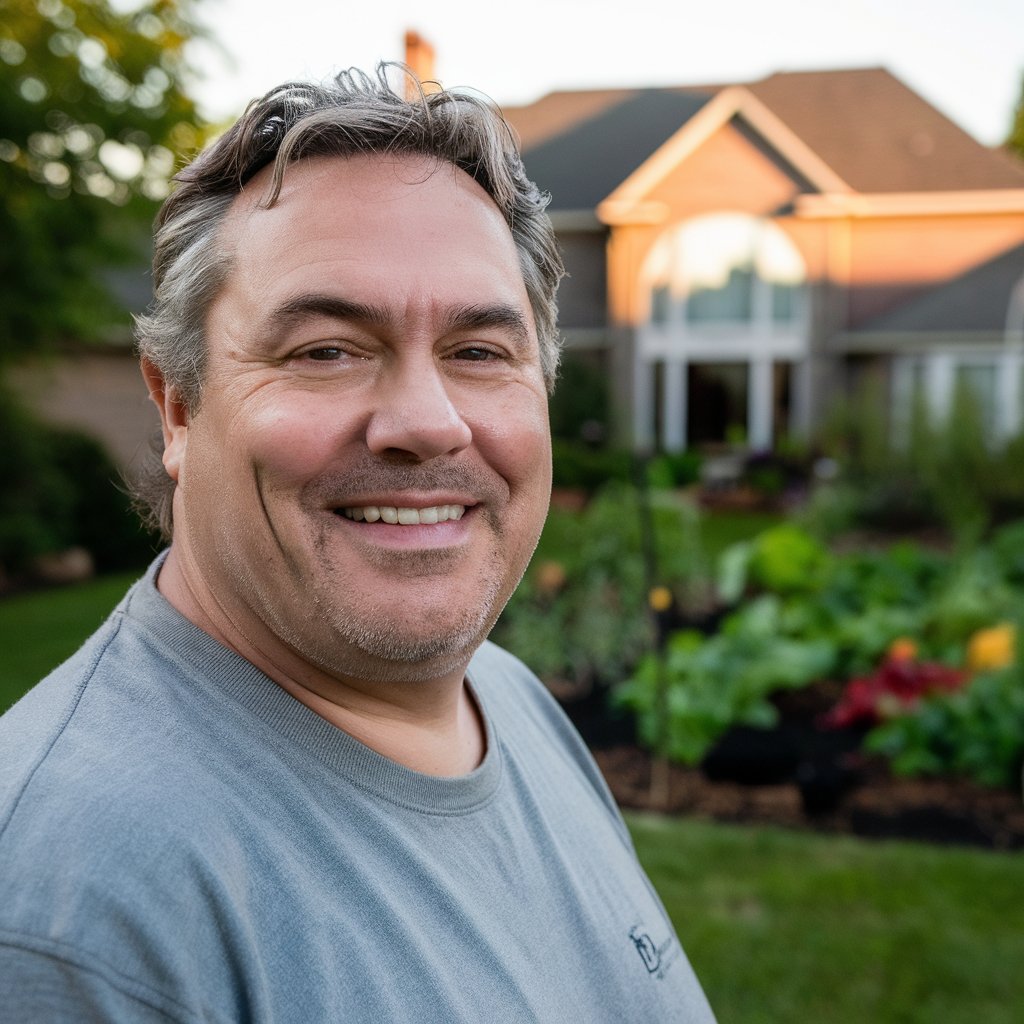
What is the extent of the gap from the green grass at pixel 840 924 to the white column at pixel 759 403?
1387 centimetres

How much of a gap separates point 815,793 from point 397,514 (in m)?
4.02

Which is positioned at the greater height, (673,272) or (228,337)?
(228,337)

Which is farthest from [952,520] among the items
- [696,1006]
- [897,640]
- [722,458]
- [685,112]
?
[696,1006]

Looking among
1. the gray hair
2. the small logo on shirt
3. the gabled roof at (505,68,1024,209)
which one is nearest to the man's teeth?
the gray hair

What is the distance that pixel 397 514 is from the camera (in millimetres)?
1282

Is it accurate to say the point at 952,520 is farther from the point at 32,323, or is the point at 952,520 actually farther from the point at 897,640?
the point at 32,323

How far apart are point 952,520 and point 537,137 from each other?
539 centimetres

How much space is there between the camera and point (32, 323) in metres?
9.12

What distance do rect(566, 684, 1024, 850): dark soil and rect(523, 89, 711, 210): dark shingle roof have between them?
12.2 feet

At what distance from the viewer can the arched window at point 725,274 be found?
57.5 ft

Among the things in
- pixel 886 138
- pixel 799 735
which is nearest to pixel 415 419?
pixel 799 735

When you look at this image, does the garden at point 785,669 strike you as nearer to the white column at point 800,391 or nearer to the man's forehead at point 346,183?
the man's forehead at point 346,183

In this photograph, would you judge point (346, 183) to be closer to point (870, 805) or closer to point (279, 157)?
point (279, 157)

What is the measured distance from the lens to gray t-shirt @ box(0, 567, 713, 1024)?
36.2 inches
